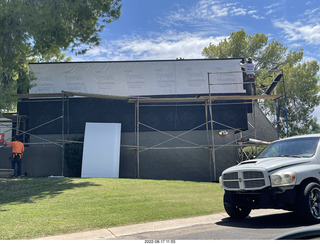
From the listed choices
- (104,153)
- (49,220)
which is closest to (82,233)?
(49,220)

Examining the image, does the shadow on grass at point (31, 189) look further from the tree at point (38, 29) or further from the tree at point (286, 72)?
the tree at point (286, 72)

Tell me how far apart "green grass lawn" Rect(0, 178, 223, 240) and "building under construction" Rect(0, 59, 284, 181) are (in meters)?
5.79

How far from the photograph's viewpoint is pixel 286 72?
3253cm

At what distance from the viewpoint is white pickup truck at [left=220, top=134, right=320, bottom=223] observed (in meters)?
6.84

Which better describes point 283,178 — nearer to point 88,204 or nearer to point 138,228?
point 138,228

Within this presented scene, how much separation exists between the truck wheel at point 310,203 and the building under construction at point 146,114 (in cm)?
1174

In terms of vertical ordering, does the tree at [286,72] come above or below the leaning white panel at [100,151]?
above

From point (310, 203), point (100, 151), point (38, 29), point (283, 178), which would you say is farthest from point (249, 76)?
point (310, 203)

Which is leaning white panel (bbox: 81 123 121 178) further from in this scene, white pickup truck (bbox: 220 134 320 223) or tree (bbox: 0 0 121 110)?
white pickup truck (bbox: 220 134 320 223)

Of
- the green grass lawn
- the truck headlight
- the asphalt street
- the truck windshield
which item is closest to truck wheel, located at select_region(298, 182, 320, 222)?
the asphalt street

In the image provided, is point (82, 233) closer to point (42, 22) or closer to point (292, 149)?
point (292, 149)

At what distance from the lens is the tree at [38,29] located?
13914 mm

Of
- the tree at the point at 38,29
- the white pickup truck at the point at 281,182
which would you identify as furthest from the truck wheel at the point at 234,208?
the tree at the point at 38,29

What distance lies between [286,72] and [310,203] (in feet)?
91.9
